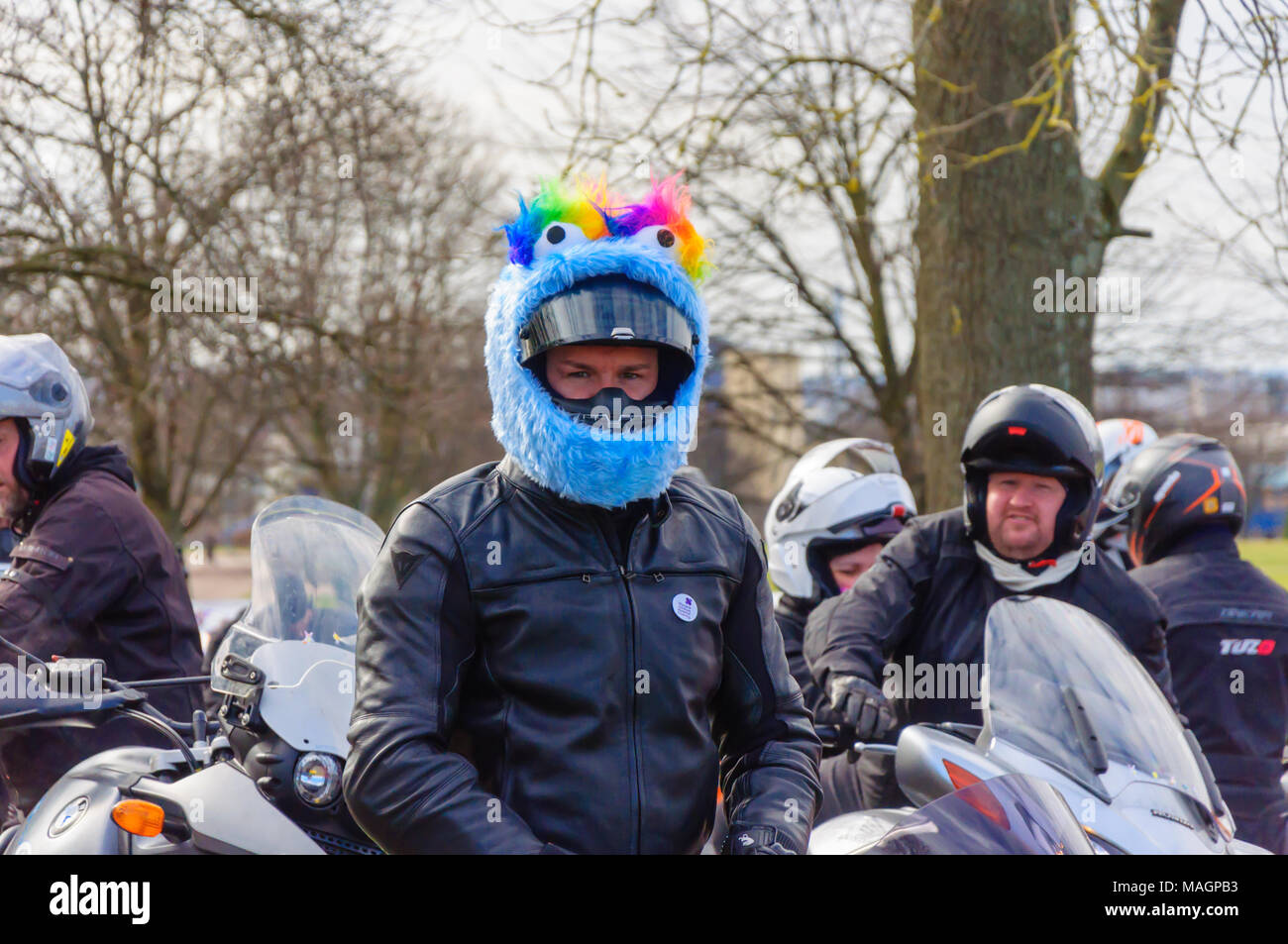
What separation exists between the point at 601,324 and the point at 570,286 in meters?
0.09

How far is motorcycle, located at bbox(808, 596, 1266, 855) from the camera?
241 centimetres

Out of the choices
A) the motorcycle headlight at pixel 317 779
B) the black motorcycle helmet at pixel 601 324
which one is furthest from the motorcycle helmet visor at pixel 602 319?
the motorcycle headlight at pixel 317 779

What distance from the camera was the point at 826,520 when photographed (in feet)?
17.2

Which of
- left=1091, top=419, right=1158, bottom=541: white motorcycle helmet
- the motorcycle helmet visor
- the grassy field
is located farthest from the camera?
the grassy field

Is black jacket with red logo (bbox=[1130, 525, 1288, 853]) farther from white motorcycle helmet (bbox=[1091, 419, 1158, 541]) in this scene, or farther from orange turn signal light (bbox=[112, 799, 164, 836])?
orange turn signal light (bbox=[112, 799, 164, 836])

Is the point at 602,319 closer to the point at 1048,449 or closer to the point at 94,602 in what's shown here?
the point at 1048,449

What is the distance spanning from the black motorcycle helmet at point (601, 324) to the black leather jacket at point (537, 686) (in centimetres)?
19

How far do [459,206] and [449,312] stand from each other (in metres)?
1.56

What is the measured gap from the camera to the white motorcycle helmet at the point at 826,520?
5.21m

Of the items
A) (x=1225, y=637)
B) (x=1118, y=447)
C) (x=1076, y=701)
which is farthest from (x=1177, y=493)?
(x=1076, y=701)

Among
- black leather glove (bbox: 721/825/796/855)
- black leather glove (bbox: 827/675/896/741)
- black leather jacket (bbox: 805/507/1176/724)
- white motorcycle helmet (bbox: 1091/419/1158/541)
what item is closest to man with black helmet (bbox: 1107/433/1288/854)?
black leather jacket (bbox: 805/507/1176/724)

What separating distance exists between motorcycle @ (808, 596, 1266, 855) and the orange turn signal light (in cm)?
131
